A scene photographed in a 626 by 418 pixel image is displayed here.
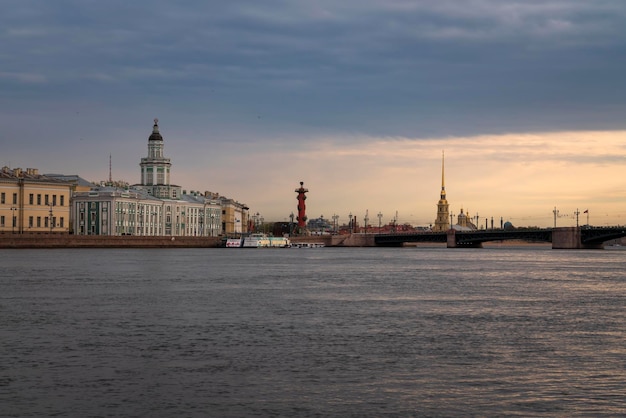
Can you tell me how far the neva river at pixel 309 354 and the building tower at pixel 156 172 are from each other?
107110 mm

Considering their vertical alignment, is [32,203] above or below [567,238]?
above

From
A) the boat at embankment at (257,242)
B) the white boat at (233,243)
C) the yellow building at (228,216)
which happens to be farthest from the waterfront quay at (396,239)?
the yellow building at (228,216)

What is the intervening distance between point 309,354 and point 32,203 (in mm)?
93418

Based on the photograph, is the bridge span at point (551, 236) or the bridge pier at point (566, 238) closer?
the bridge span at point (551, 236)

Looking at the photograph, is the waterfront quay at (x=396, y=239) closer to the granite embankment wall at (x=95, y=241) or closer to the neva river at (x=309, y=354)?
the granite embankment wall at (x=95, y=241)

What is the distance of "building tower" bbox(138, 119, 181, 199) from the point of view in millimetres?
140038

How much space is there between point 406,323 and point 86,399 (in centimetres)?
1106

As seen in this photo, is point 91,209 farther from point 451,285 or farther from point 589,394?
point 589,394

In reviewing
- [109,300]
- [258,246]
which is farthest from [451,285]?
[258,246]

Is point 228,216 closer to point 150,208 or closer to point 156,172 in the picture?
point 156,172

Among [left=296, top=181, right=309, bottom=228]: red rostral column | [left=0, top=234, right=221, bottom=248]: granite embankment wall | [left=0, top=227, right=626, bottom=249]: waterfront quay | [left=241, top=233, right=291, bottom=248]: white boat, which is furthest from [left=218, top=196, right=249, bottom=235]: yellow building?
[left=0, top=234, right=221, bottom=248]: granite embankment wall

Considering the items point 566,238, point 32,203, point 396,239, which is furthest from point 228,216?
point 566,238

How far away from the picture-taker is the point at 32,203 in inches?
4181

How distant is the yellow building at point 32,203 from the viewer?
10381cm
